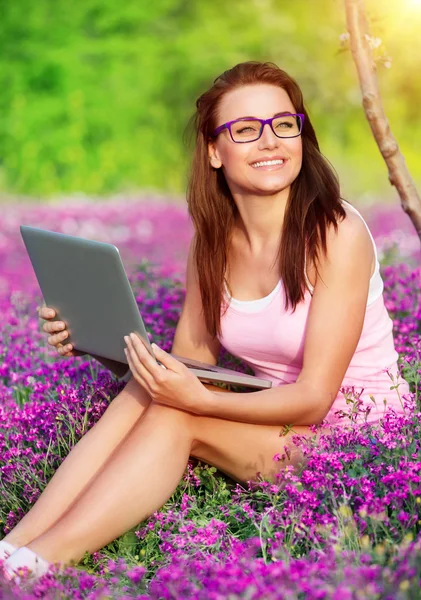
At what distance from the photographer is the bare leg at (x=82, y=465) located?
108 inches

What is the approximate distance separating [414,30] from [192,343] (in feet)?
11.4

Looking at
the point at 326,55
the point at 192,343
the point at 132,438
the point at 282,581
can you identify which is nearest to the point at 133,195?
the point at 326,55

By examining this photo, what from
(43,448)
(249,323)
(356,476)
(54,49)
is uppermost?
(54,49)

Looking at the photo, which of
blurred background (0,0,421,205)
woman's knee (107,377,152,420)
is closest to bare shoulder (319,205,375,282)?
woman's knee (107,377,152,420)

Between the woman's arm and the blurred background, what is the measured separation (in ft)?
24.7

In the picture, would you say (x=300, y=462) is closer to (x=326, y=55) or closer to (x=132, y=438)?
(x=132, y=438)

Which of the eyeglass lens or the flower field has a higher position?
the eyeglass lens

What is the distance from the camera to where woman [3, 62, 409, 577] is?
2.73m

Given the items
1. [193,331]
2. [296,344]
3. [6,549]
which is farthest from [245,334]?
[6,549]

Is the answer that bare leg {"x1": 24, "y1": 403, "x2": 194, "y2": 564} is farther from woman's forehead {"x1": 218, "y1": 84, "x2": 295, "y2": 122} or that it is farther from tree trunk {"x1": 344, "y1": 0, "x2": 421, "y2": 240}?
tree trunk {"x1": 344, "y1": 0, "x2": 421, "y2": 240}

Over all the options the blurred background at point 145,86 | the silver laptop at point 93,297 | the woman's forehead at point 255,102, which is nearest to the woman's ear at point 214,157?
the woman's forehead at point 255,102

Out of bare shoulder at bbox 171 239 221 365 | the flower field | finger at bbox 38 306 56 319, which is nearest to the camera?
the flower field

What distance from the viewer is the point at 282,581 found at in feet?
6.47

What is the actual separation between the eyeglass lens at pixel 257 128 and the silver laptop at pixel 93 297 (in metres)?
0.69
